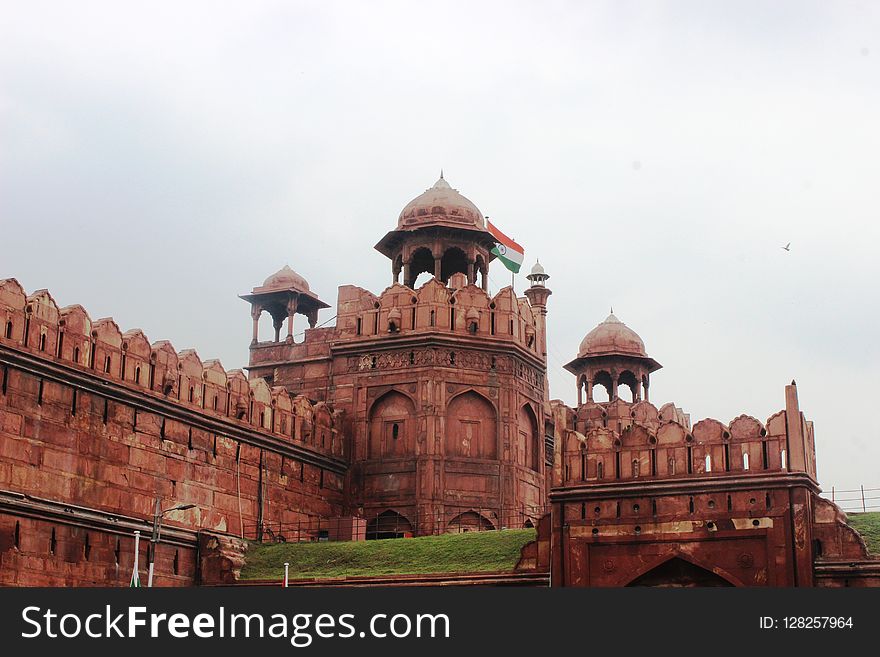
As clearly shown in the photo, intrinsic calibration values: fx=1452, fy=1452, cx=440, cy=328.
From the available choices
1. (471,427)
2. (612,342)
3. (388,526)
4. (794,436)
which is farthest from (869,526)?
(612,342)

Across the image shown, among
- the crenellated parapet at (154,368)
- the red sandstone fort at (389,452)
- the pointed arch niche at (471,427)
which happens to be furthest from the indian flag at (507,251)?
the crenellated parapet at (154,368)

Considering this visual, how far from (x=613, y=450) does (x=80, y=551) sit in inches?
429

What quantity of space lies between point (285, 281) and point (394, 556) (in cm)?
1606

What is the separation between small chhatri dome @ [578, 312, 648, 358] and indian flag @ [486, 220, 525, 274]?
28.4 feet

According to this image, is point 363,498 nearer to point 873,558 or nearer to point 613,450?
point 613,450

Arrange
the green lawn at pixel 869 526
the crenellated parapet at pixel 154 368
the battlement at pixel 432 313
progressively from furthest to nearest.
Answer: the battlement at pixel 432 313 → the crenellated parapet at pixel 154 368 → the green lawn at pixel 869 526

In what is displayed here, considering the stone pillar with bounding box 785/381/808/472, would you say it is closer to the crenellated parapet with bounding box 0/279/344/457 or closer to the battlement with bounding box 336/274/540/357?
the battlement with bounding box 336/274/540/357

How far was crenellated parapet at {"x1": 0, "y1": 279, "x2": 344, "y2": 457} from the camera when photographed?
2927cm

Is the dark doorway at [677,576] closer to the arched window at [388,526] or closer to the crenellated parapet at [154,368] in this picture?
the arched window at [388,526]

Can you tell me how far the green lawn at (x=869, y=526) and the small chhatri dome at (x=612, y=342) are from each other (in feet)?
71.9

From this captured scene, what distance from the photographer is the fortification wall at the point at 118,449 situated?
2842 centimetres

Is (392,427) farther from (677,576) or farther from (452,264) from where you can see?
(677,576)

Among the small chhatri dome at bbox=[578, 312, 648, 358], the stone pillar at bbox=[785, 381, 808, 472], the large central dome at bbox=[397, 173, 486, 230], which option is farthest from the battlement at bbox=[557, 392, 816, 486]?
the small chhatri dome at bbox=[578, 312, 648, 358]

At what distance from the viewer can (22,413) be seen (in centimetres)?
2864
